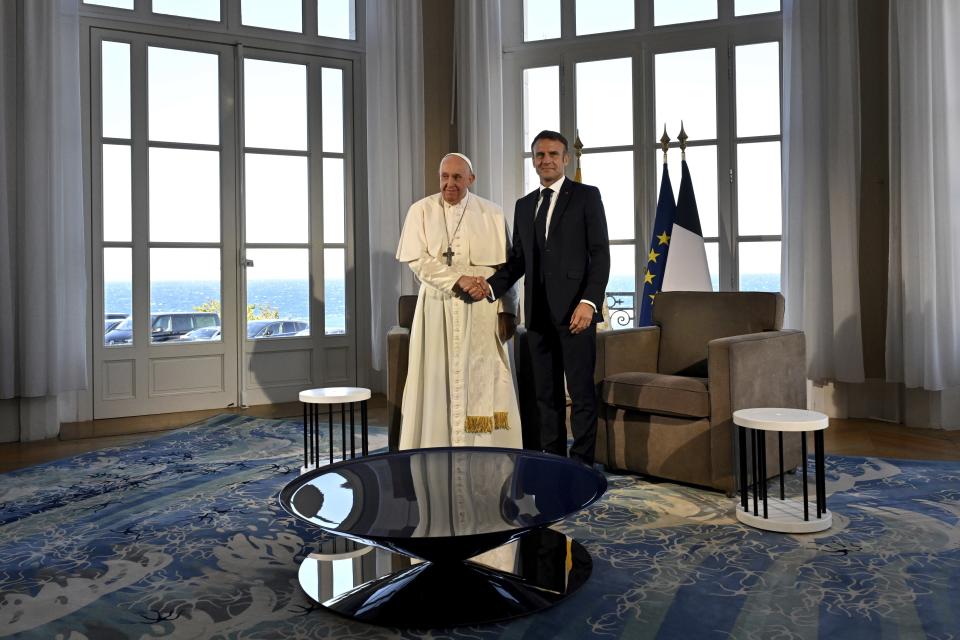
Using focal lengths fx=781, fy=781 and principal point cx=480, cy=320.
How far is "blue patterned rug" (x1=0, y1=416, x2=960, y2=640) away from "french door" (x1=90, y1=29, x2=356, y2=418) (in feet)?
6.65

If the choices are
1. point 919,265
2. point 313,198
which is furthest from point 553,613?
point 313,198

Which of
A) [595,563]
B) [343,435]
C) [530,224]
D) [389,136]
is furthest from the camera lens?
[389,136]

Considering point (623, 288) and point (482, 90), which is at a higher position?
point (482, 90)

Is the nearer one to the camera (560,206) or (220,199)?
(560,206)

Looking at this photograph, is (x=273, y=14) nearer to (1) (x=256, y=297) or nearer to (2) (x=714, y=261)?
(1) (x=256, y=297)

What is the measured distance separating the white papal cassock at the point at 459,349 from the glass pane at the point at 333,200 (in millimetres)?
2663

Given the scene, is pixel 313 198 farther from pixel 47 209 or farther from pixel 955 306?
pixel 955 306

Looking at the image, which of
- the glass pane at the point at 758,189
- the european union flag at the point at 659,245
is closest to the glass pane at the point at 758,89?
the glass pane at the point at 758,189

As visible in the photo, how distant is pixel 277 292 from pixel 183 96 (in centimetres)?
160

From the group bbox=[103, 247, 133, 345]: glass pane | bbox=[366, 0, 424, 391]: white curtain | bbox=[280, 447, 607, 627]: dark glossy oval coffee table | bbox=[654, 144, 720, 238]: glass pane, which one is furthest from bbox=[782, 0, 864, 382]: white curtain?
bbox=[103, 247, 133, 345]: glass pane

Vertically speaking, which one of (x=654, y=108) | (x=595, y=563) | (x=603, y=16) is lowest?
(x=595, y=563)

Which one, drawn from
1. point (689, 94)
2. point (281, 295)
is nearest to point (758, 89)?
point (689, 94)

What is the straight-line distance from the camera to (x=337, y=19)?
249 inches

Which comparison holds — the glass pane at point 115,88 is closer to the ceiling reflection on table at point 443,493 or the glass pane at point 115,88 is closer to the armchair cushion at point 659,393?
the armchair cushion at point 659,393
